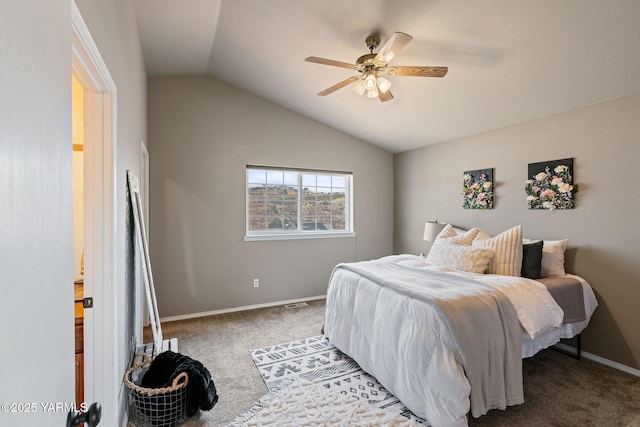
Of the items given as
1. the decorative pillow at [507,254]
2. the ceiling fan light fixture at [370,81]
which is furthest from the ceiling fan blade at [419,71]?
the decorative pillow at [507,254]

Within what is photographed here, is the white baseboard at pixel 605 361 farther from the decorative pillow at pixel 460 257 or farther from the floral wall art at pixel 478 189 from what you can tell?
the floral wall art at pixel 478 189

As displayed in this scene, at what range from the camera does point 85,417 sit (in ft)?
2.18

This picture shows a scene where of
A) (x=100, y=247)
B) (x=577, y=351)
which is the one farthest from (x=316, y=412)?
(x=577, y=351)

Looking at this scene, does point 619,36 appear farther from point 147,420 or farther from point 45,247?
point 147,420

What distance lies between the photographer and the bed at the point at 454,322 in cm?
184

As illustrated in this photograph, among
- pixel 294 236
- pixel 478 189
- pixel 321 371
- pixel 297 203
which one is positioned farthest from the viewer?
pixel 297 203

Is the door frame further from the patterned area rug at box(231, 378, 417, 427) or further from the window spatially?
the window

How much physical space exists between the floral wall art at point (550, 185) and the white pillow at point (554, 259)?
384 mm

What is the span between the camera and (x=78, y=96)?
2295 millimetres

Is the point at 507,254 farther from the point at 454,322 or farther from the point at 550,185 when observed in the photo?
the point at 454,322

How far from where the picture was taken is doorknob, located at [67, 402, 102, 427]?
0.64 metres

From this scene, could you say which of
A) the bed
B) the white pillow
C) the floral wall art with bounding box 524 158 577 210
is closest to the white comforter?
the bed

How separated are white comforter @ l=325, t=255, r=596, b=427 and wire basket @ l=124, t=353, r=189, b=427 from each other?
1.35m

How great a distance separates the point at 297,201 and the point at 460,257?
2.41 metres
